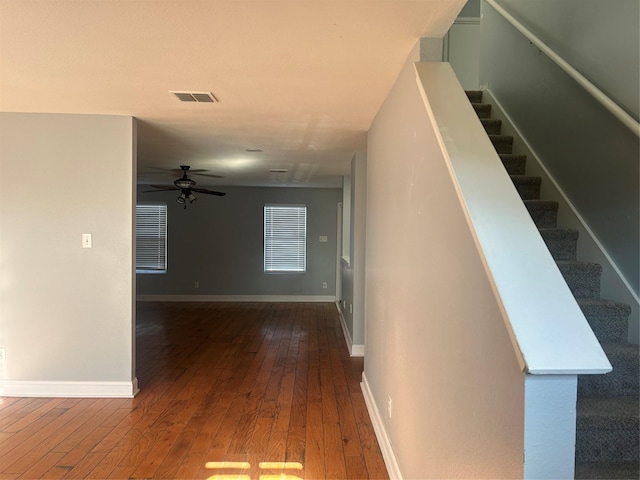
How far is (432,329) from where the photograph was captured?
149cm

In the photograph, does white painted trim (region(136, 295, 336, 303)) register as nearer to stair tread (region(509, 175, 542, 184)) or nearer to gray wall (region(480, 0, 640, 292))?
gray wall (region(480, 0, 640, 292))

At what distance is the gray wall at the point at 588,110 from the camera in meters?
1.82

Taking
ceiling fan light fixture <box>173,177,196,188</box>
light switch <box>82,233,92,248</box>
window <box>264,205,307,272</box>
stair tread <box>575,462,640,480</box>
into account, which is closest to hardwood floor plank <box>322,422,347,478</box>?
stair tread <box>575,462,640,480</box>

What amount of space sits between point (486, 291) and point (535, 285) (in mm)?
116

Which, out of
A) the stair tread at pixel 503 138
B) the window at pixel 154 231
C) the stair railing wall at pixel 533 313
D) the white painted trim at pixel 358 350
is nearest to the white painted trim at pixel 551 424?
the stair railing wall at pixel 533 313

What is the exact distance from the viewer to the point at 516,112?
282cm

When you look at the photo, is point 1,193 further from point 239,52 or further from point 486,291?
point 486,291

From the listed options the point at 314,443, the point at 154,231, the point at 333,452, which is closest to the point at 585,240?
the point at 333,452

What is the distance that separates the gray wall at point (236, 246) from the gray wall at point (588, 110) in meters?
5.38

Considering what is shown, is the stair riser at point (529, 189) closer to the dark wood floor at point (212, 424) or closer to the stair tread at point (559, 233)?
the stair tread at point (559, 233)

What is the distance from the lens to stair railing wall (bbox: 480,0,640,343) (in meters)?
1.81

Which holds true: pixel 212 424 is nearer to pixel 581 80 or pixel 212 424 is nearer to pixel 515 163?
pixel 515 163

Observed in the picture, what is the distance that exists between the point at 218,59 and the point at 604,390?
2312 mm

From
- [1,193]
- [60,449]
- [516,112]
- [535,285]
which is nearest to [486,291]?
[535,285]
